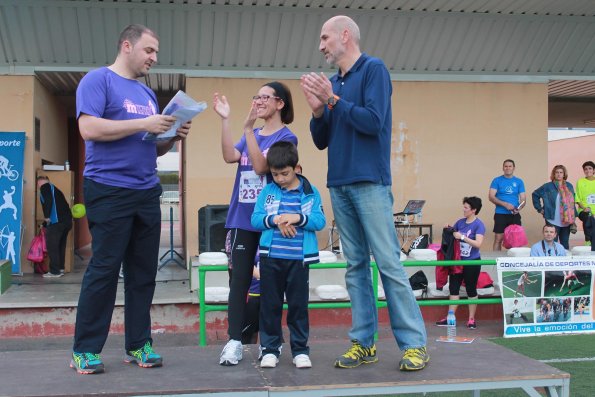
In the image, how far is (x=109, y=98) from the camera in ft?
13.1

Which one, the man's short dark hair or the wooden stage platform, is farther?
the man's short dark hair

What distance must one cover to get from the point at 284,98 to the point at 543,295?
577cm

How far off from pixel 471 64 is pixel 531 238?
3490 millimetres

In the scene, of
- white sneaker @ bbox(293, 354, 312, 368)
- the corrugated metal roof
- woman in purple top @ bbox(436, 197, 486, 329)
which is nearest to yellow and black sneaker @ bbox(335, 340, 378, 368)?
white sneaker @ bbox(293, 354, 312, 368)

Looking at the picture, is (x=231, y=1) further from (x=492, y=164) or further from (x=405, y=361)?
(x=405, y=361)

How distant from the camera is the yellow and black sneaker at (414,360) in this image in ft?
13.3

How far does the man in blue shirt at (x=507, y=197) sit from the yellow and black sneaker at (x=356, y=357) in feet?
28.9

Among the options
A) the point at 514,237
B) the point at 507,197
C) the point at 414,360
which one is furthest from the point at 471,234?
the point at 414,360

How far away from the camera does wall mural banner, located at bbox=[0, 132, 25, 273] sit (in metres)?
12.0

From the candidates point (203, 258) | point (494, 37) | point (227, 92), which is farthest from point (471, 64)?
point (203, 258)

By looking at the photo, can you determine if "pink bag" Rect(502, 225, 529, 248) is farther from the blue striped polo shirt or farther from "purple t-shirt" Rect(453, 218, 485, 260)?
the blue striped polo shirt

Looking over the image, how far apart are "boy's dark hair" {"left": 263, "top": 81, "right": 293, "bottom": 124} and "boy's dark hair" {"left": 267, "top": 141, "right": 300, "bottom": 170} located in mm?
392

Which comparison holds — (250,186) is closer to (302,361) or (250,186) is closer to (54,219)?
(302,361)

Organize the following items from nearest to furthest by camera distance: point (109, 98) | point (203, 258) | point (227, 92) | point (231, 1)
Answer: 1. point (109, 98)
2. point (203, 258)
3. point (231, 1)
4. point (227, 92)
